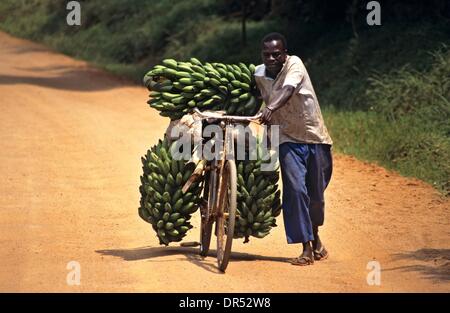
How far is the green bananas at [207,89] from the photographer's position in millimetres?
8359

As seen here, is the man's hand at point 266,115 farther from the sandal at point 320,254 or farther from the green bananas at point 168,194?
the sandal at point 320,254

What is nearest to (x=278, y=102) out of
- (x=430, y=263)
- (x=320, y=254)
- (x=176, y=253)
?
(x=320, y=254)

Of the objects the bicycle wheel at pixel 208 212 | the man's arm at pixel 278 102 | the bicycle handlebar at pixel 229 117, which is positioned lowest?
the bicycle wheel at pixel 208 212

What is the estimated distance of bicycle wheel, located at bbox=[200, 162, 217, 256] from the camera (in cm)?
818

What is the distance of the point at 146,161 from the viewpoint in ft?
28.0

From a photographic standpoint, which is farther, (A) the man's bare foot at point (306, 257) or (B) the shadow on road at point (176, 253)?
(B) the shadow on road at point (176, 253)

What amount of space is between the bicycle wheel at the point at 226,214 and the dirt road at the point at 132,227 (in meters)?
0.16

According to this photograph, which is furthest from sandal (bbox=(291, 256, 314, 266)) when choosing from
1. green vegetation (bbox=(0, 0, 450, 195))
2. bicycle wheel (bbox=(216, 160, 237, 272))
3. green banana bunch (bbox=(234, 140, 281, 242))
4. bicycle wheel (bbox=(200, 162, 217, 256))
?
green vegetation (bbox=(0, 0, 450, 195))

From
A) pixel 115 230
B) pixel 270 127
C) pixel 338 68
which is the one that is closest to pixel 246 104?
pixel 270 127

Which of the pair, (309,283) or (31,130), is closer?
(309,283)

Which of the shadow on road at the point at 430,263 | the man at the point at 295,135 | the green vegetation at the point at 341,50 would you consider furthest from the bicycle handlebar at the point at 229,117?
the green vegetation at the point at 341,50

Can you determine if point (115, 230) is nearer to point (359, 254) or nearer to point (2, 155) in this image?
point (359, 254)

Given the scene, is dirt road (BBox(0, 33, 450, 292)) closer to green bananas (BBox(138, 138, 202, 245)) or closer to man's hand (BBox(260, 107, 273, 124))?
green bananas (BBox(138, 138, 202, 245))
